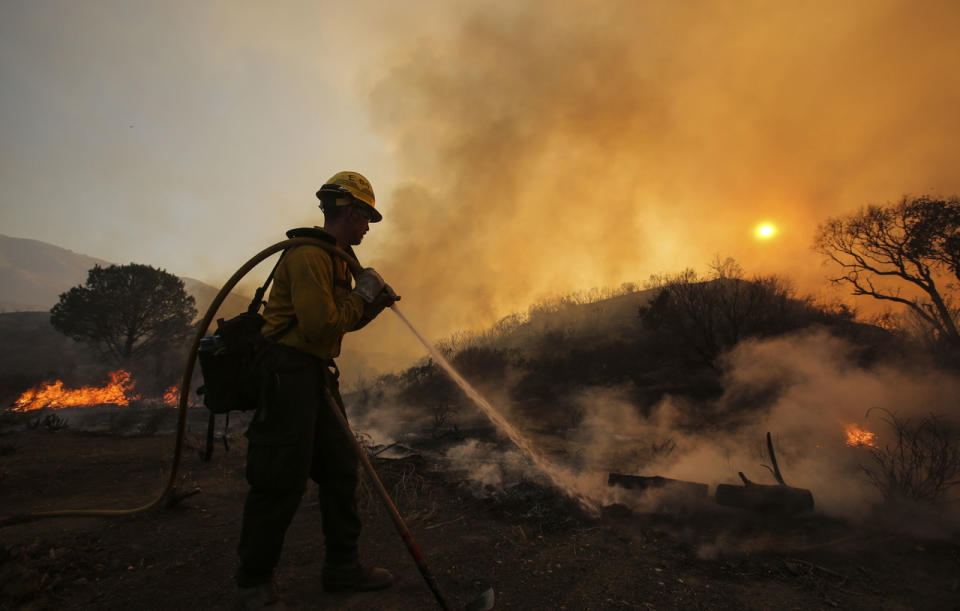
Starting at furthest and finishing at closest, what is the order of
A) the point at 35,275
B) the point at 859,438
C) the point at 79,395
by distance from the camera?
the point at 35,275 < the point at 79,395 < the point at 859,438

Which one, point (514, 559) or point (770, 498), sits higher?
point (770, 498)

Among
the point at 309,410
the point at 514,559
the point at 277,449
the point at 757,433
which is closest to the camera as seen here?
the point at 277,449

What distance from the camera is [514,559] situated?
2.93 metres

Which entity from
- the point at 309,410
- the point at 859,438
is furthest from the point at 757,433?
the point at 309,410

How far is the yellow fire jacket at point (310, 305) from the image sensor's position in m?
2.17

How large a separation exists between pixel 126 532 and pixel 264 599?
2.42m

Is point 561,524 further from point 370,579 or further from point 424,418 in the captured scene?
point 424,418

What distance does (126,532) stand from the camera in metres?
3.52

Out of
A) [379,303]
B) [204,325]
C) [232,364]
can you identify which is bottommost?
[232,364]

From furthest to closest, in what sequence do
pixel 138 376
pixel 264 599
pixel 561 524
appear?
pixel 138 376 < pixel 561 524 < pixel 264 599

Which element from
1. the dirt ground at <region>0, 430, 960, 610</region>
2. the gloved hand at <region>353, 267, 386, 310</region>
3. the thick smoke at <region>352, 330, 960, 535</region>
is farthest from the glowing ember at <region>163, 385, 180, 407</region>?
the gloved hand at <region>353, 267, 386, 310</region>

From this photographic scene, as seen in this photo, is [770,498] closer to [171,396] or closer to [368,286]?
[368,286]

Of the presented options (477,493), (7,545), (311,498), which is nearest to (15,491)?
(7,545)

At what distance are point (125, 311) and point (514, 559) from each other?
28.2m
